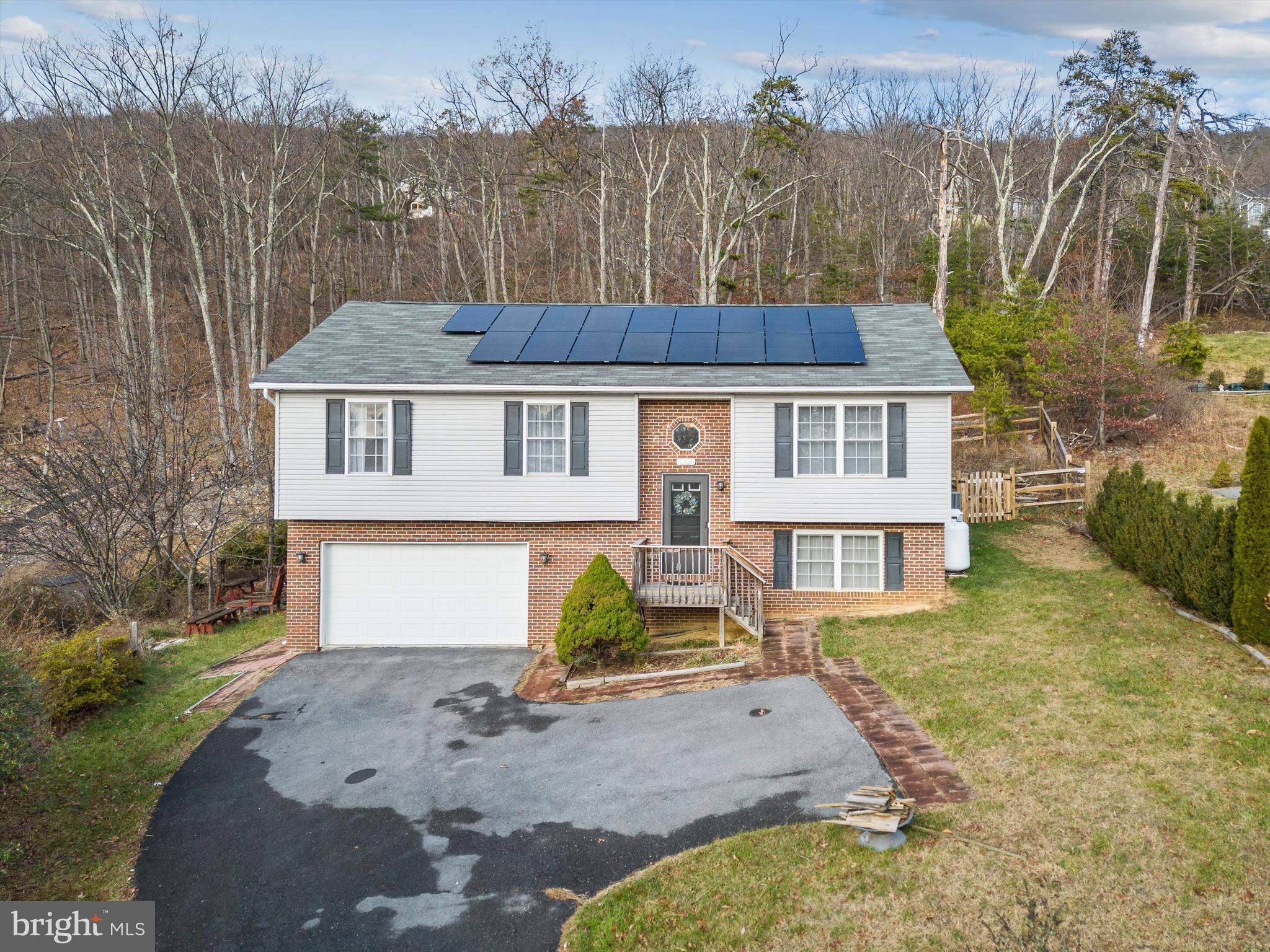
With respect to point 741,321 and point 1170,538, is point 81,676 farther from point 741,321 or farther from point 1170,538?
point 1170,538

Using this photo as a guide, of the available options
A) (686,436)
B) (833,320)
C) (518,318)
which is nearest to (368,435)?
(518,318)

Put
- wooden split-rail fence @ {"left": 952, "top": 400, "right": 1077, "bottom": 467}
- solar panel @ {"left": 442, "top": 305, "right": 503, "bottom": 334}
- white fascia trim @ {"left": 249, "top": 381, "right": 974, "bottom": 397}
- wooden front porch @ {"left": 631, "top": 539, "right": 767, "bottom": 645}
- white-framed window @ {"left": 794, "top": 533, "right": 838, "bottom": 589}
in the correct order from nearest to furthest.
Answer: wooden front porch @ {"left": 631, "top": 539, "right": 767, "bottom": 645} < white fascia trim @ {"left": 249, "top": 381, "right": 974, "bottom": 397} < white-framed window @ {"left": 794, "top": 533, "right": 838, "bottom": 589} < solar panel @ {"left": 442, "top": 305, "right": 503, "bottom": 334} < wooden split-rail fence @ {"left": 952, "top": 400, "right": 1077, "bottom": 467}

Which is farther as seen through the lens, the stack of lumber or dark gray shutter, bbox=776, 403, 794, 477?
dark gray shutter, bbox=776, 403, 794, 477

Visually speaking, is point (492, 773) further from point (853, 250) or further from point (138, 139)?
point (853, 250)

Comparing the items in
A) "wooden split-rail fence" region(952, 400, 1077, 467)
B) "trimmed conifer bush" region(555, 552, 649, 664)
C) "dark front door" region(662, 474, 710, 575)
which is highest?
"wooden split-rail fence" region(952, 400, 1077, 467)

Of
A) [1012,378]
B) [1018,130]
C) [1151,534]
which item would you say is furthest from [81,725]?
[1018,130]

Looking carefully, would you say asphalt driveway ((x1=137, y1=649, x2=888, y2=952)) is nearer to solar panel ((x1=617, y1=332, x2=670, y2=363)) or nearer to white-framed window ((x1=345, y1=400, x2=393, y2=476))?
white-framed window ((x1=345, y1=400, x2=393, y2=476))

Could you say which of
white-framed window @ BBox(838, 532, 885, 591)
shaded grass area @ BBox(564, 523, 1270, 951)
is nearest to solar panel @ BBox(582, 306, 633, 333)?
white-framed window @ BBox(838, 532, 885, 591)
